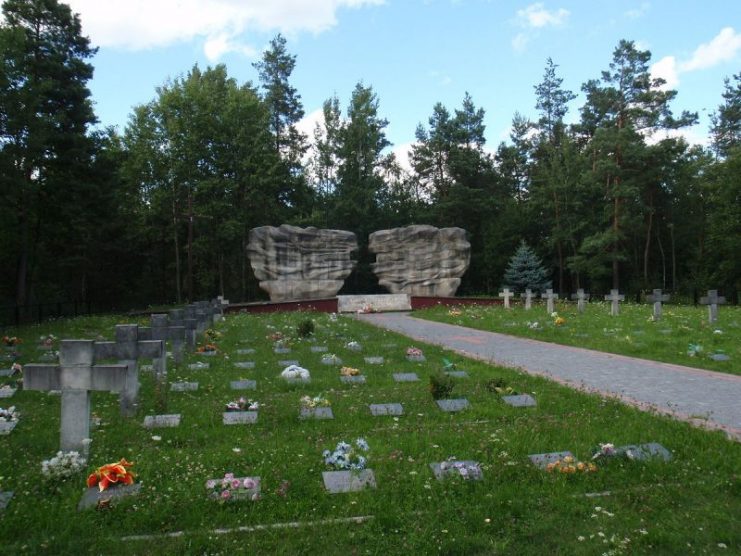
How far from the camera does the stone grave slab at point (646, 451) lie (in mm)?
4875

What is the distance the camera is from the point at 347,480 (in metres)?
4.48

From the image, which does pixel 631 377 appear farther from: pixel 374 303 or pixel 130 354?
pixel 374 303

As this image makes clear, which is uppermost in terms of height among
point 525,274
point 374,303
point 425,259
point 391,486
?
point 425,259

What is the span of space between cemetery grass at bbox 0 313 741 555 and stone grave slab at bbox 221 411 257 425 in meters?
0.11

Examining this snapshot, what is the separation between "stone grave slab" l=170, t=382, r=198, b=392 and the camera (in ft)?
26.2

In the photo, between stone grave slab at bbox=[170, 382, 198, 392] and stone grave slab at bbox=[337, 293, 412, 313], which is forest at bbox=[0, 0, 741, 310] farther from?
stone grave slab at bbox=[170, 382, 198, 392]

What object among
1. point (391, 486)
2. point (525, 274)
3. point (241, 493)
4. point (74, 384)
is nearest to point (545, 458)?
point (391, 486)

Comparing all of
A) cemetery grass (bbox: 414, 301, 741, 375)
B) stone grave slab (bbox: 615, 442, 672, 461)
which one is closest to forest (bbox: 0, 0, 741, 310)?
cemetery grass (bbox: 414, 301, 741, 375)

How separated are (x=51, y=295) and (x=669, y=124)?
35.4 metres

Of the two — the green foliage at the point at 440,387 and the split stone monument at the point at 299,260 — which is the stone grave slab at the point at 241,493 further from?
the split stone monument at the point at 299,260

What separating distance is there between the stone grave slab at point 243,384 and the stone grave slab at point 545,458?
4552mm

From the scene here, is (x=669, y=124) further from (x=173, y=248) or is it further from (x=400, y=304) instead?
(x=173, y=248)

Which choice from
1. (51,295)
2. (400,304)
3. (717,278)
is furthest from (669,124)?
(51,295)

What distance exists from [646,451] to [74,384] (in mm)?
5262
